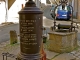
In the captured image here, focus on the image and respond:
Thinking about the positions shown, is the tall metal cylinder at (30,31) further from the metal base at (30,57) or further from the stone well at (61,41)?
the stone well at (61,41)

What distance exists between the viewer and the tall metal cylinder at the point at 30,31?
363cm

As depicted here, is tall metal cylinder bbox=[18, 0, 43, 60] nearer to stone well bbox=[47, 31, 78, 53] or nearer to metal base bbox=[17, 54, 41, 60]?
metal base bbox=[17, 54, 41, 60]

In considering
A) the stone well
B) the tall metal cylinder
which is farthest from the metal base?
the stone well

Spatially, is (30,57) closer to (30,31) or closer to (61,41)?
(30,31)

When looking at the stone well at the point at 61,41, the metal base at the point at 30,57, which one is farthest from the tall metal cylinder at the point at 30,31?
the stone well at the point at 61,41

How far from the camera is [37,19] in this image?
145 inches

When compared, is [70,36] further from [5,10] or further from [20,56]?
[5,10]

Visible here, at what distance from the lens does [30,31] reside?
3.64 m

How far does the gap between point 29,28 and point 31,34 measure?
118mm

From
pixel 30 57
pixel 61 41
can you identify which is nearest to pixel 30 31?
pixel 30 57

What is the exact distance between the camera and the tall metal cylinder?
3.63 meters

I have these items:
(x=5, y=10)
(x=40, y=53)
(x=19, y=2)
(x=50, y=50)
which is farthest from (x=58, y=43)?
(x=19, y=2)

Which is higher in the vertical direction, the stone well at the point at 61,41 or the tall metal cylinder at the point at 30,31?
the tall metal cylinder at the point at 30,31

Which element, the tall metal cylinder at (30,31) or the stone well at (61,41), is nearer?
the tall metal cylinder at (30,31)
